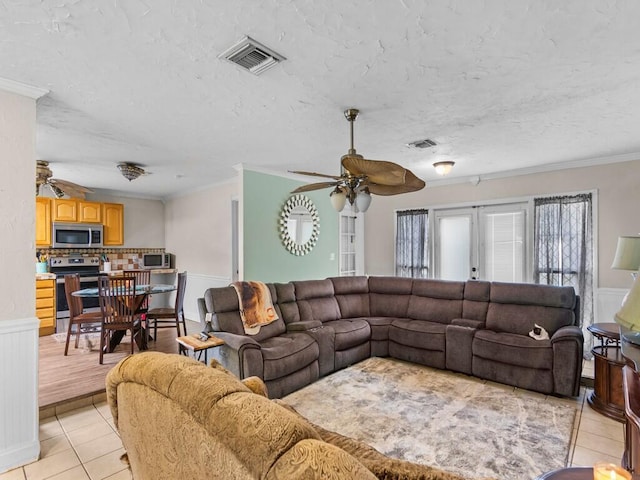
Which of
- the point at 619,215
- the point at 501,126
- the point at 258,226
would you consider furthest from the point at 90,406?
the point at 619,215

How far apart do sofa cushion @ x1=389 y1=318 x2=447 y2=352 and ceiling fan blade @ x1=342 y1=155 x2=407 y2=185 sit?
2266mm

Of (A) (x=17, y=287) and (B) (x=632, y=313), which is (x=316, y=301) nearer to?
(A) (x=17, y=287)

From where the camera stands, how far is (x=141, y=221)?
22.6 feet

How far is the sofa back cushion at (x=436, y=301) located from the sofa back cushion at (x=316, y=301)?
3.53 ft

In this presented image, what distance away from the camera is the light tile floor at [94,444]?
2.19 metres

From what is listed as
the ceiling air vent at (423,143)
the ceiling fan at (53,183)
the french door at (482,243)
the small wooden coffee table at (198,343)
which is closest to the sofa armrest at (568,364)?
the french door at (482,243)

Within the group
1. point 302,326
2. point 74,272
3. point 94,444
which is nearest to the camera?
point 94,444

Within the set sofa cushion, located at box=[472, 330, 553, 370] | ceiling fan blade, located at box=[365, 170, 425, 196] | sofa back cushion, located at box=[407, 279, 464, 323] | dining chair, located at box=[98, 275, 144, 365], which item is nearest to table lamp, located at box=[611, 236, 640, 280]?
sofa cushion, located at box=[472, 330, 553, 370]

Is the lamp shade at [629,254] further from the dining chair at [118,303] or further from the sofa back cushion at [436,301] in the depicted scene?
the dining chair at [118,303]

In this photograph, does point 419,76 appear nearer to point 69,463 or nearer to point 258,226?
point 258,226

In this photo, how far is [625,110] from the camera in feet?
9.03

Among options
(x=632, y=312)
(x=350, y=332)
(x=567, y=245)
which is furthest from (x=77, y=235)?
(x=567, y=245)

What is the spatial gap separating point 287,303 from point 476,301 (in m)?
2.37

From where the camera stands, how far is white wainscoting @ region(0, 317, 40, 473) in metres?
2.19
